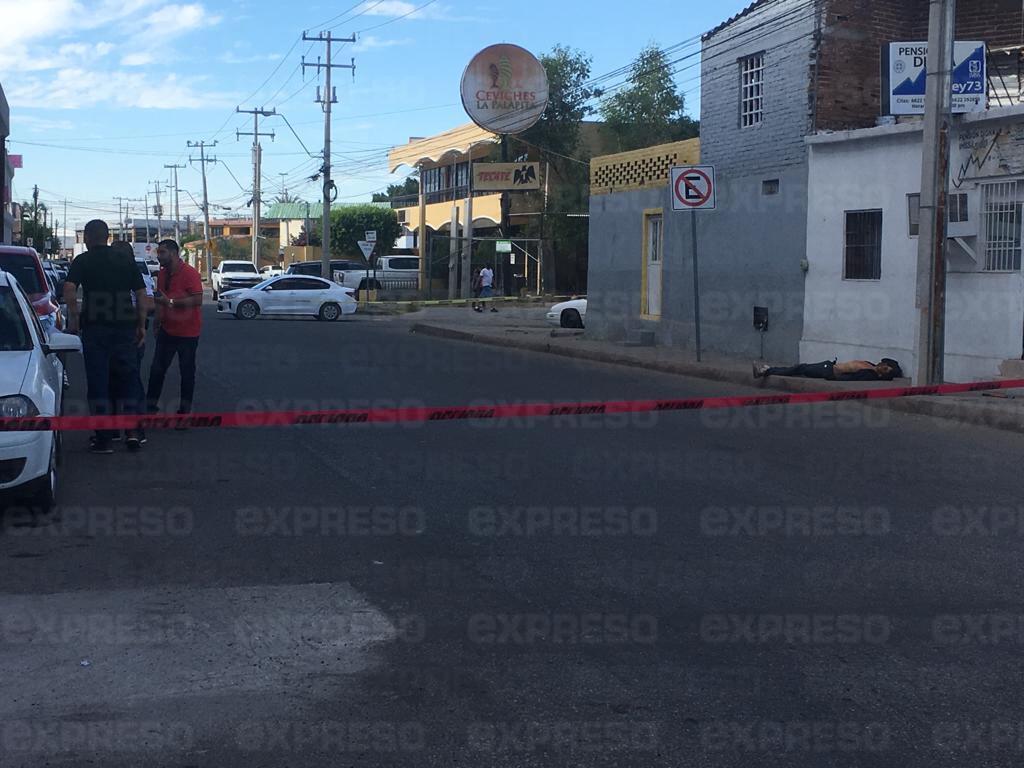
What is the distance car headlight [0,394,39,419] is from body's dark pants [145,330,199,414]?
13.1 ft

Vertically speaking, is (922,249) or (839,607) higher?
(922,249)

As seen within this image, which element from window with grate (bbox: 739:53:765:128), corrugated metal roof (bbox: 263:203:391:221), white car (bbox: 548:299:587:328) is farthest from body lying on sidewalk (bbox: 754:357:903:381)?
corrugated metal roof (bbox: 263:203:391:221)

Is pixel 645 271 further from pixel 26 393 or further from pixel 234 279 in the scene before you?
pixel 234 279

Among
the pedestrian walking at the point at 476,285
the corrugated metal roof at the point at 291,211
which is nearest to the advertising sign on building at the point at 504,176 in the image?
the pedestrian walking at the point at 476,285

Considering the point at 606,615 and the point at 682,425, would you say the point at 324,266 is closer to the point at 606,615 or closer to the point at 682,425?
the point at 682,425

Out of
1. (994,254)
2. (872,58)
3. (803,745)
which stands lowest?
(803,745)

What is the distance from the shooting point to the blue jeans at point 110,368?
10055mm

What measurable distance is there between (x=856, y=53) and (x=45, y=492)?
14661mm

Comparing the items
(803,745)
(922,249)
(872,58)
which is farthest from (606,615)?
(872,58)

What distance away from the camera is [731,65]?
2058cm

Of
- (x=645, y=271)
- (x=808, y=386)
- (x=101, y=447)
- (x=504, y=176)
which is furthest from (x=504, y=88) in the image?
(x=101, y=447)

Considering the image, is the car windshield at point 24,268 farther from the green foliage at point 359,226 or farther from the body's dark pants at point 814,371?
the green foliage at point 359,226

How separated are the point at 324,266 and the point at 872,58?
3101cm

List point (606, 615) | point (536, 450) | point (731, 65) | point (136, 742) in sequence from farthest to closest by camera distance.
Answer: point (731, 65)
point (536, 450)
point (606, 615)
point (136, 742)
